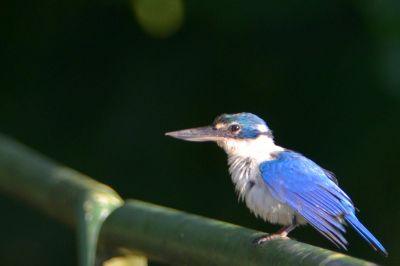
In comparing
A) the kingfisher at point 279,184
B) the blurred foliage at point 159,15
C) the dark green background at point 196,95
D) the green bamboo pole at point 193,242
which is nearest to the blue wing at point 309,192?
the kingfisher at point 279,184

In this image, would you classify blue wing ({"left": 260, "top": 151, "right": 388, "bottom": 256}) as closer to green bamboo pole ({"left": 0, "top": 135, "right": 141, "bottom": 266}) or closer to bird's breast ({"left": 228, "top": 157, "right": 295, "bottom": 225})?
bird's breast ({"left": 228, "top": 157, "right": 295, "bottom": 225})

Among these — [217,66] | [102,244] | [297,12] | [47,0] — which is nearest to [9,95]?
[47,0]

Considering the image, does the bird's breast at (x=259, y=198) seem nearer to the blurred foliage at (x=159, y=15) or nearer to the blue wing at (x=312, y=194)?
the blue wing at (x=312, y=194)

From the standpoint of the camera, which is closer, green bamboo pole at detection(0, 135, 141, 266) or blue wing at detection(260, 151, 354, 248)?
green bamboo pole at detection(0, 135, 141, 266)

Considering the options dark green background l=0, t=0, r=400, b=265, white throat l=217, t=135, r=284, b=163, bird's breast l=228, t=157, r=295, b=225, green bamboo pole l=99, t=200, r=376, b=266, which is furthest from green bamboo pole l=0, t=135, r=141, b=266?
dark green background l=0, t=0, r=400, b=265

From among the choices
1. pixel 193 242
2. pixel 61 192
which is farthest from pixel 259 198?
pixel 193 242
